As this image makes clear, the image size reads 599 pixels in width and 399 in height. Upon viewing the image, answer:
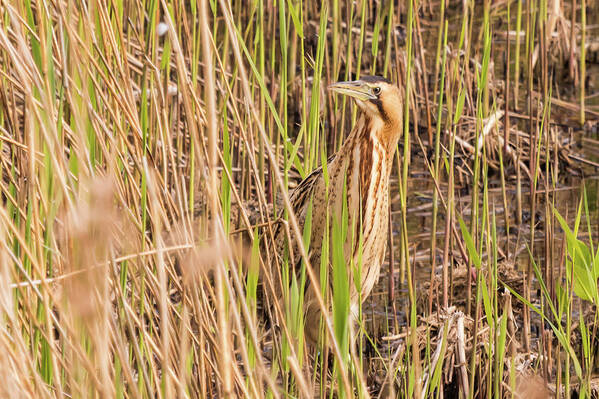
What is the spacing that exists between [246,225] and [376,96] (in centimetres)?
100

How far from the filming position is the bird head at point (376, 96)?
2459 mm

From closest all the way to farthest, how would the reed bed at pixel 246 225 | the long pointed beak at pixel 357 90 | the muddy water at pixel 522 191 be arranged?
the reed bed at pixel 246 225 → the long pointed beak at pixel 357 90 → the muddy water at pixel 522 191

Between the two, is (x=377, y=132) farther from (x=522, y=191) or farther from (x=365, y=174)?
(x=522, y=191)

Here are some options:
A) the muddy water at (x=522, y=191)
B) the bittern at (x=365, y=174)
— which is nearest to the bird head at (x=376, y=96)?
the bittern at (x=365, y=174)

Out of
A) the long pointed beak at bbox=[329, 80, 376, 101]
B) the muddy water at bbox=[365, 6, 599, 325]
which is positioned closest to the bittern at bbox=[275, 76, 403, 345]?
the long pointed beak at bbox=[329, 80, 376, 101]

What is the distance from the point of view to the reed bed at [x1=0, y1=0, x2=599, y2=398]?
4.29 feet

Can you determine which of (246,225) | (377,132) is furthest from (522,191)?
(246,225)

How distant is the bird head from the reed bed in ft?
0.21

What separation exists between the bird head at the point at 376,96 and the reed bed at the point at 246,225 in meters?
0.06

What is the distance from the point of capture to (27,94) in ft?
4.23

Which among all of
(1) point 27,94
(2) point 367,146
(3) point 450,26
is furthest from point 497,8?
(1) point 27,94

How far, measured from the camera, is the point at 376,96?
2484mm

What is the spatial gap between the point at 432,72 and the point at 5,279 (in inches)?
148

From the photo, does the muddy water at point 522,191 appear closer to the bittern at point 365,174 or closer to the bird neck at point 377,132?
the bittern at point 365,174
